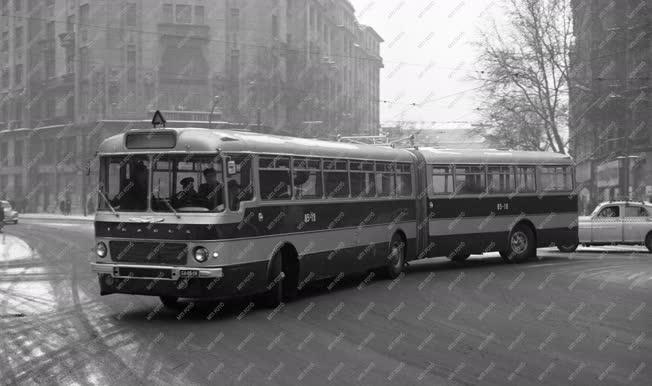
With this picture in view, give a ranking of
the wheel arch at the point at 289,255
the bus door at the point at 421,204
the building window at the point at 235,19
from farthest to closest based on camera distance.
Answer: the building window at the point at 235,19, the bus door at the point at 421,204, the wheel arch at the point at 289,255

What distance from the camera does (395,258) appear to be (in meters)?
17.0

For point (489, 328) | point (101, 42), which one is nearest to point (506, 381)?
point (489, 328)

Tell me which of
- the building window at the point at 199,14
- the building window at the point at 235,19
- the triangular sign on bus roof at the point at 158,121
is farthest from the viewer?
the building window at the point at 235,19

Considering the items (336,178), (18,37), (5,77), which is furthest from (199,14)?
(336,178)

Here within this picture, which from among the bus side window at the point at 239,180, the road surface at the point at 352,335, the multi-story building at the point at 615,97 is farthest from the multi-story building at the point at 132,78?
the bus side window at the point at 239,180

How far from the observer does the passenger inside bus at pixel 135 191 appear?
11.5 meters

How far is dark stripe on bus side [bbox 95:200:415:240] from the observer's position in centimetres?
1114

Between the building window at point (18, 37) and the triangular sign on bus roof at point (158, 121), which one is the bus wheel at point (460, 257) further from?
the building window at point (18, 37)

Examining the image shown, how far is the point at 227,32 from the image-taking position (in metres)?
67.2

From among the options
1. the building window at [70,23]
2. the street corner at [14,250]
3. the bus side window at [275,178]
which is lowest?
the street corner at [14,250]

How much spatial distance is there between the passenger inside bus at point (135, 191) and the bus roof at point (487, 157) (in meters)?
8.72

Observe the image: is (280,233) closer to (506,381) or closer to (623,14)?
(506,381)

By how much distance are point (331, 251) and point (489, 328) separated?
4.31 m

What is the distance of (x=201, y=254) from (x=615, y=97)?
37.4 metres
